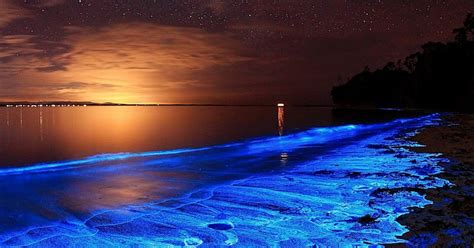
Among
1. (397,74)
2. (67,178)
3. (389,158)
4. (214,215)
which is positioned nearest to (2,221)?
(214,215)

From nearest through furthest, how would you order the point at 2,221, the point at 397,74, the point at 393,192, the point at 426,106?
1. the point at 2,221
2. the point at 393,192
3. the point at 426,106
4. the point at 397,74

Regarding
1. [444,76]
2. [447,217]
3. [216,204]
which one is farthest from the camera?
[444,76]

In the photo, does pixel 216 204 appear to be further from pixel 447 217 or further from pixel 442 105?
pixel 442 105

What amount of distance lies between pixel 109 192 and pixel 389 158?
942cm

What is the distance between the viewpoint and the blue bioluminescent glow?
538 centimetres

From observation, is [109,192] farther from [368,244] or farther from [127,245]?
[368,244]

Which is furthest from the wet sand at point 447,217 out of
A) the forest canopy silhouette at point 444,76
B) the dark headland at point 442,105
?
the forest canopy silhouette at point 444,76

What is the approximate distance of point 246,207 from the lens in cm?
710

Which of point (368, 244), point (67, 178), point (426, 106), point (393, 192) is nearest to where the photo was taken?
point (368, 244)

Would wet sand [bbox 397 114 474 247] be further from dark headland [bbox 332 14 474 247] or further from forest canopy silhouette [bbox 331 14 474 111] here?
forest canopy silhouette [bbox 331 14 474 111]

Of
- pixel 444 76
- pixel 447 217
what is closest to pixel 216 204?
pixel 447 217

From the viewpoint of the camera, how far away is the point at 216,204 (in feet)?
24.4

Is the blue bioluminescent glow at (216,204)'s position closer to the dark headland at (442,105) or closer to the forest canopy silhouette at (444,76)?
the dark headland at (442,105)

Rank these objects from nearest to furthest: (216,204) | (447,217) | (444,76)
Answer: (447,217)
(216,204)
(444,76)
